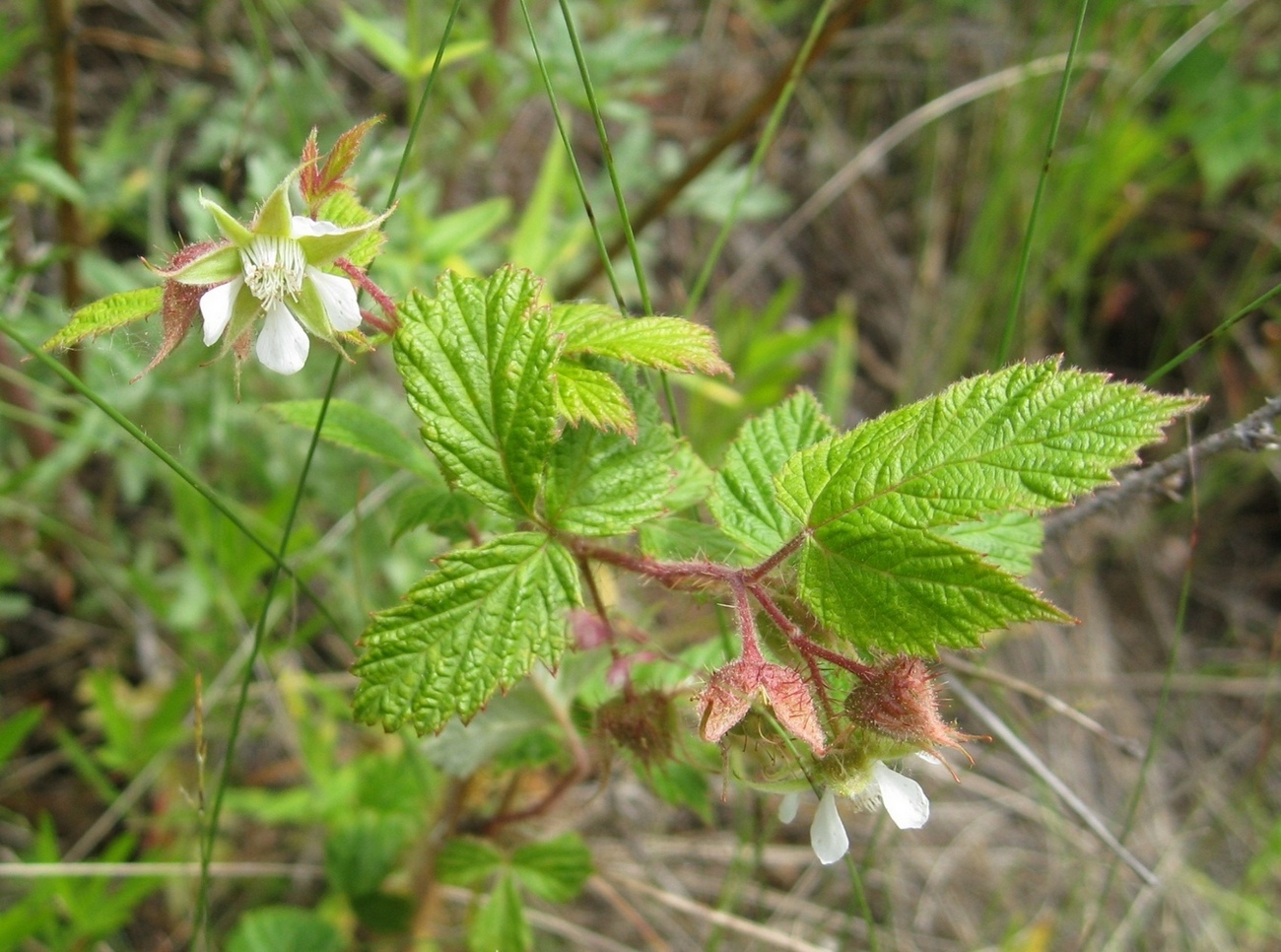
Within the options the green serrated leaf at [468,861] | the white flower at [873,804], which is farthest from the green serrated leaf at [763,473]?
the green serrated leaf at [468,861]

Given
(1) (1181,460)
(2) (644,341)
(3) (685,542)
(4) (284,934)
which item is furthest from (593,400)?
(4) (284,934)

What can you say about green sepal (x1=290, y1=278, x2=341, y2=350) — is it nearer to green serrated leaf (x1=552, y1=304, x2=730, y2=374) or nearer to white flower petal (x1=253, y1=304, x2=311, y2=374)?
white flower petal (x1=253, y1=304, x2=311, y2=374)

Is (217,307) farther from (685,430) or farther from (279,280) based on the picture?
(685,430)

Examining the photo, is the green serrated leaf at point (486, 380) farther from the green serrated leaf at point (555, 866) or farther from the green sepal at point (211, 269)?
the green serrated leaf at point (555, 866)

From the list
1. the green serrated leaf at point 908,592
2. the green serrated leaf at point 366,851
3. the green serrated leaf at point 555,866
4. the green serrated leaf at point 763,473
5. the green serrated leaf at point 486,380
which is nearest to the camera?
the green serrated leaf at point 908,592

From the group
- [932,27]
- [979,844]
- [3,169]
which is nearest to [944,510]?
[3,169]

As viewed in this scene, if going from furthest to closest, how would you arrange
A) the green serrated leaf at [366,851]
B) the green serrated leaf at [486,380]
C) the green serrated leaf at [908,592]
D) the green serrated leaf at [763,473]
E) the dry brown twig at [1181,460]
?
the green serrated leaf at [366,851] → the dry brown twig at [1181,460] → the green serrated leaf at [763,473] → the green serrated leaf at [486,380] → the green serrated leaf at [908,592]

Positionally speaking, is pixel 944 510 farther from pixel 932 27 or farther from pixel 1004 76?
pixel 932 27

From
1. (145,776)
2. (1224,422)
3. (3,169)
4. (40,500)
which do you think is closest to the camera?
(3,169)
